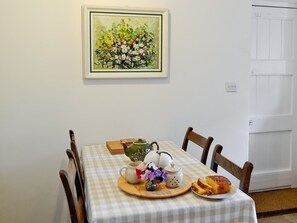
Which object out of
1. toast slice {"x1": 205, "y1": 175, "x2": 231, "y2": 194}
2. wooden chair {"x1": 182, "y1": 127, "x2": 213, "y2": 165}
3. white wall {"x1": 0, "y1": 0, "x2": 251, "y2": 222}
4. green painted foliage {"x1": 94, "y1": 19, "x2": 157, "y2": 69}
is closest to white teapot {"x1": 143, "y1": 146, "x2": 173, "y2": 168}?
toast slice {"x1": 205, "y1": 175, "x2": 231, "y2": 194}

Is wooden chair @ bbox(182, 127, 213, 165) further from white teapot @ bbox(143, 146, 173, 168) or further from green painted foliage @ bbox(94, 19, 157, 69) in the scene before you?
green painted foliage @ bbox(94, 19, 157, 69)

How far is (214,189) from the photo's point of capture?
1541mm

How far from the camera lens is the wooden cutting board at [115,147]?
89.6 inches

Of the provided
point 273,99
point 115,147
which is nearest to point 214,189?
point 115,147

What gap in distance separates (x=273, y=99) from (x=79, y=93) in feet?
6.63

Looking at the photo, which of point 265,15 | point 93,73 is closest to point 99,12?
point 93,73

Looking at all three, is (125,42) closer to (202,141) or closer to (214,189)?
(202,141)

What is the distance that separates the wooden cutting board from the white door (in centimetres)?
155

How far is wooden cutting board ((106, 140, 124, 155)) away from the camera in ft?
7.47

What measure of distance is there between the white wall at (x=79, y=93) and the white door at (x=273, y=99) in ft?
1.40

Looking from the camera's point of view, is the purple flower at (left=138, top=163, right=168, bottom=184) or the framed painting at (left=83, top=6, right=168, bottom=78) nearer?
the purple flower at (left=138, top=163, right=168, bottom=184)

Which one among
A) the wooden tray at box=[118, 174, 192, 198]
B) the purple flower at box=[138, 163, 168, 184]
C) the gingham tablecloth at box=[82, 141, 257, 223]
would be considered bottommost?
the gingham tablecloth at box=[82, 141, 257, 223]

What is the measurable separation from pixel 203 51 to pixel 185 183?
1.45 meters

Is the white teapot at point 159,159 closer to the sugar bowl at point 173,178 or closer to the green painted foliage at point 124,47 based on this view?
the sugar bowl at point 173,178
